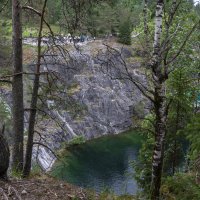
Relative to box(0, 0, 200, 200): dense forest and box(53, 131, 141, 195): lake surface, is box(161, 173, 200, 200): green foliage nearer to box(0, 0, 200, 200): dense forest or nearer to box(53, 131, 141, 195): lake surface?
box(0, 0, 200, 200): dense forest

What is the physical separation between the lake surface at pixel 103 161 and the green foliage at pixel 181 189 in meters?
18.9

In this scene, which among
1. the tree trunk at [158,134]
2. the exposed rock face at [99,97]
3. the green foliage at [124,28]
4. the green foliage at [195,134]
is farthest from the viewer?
the green foliage at [124,28]

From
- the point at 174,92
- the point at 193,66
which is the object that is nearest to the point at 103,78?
the point at 193,66

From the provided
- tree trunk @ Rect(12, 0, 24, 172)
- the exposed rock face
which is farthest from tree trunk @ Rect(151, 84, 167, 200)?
the exposed rock face

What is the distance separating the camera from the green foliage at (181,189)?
234 inches

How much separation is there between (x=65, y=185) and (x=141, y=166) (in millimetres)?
9020

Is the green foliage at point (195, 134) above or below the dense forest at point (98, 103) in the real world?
below

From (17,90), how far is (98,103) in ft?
133

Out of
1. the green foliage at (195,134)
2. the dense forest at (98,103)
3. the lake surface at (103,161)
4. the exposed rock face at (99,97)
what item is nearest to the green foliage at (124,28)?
the dense forest at (98,103)

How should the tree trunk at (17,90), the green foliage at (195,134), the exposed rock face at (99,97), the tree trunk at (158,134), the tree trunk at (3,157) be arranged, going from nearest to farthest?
1. the tree trunk at (3,157)
2. the green foliage at (195,134)
3. the tree trunk at (158,134)
4. the tree trunk at (17,90)
5. the exposed rock face at (99,97)

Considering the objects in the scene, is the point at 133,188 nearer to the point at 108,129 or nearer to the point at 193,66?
the point at 193,66

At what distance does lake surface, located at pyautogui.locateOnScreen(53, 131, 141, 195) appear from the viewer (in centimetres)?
3052

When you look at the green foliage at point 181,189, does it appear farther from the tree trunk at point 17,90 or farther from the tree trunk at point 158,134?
the tree trunk at point 17,90

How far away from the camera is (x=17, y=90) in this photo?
330 inches
